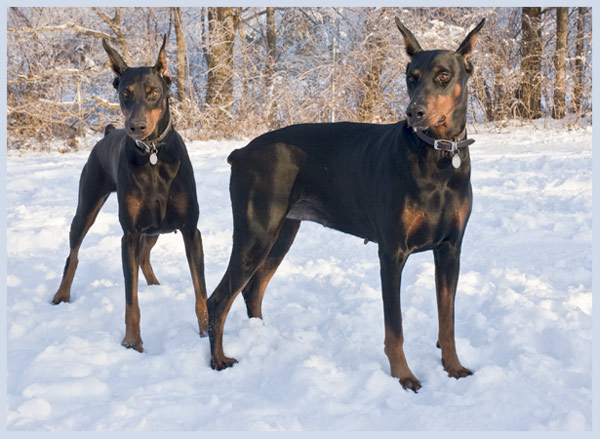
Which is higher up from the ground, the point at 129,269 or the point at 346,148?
the point at 346,148

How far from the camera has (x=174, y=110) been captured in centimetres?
1463

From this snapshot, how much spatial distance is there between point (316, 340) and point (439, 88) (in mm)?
1645

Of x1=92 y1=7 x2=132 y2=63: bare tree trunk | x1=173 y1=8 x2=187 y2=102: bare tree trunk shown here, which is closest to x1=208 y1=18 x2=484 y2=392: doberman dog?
x1=173 y1=8 x2=187 y2=102: bare tree trunk

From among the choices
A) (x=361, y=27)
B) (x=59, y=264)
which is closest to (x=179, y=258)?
(x=59, y=264)

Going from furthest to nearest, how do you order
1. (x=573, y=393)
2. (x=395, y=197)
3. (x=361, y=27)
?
(x=361, y=27)
(x=395, y=197)
(x=573, y=393)

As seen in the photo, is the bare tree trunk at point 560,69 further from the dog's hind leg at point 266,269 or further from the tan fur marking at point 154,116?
the tan fur marking at point 154,116

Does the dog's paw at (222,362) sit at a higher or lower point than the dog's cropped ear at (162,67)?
lower

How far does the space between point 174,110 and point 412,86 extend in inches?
478

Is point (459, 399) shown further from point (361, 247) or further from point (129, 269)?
point (361, 247)

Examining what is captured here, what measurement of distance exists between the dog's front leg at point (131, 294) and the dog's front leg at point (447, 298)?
1828 millimetres

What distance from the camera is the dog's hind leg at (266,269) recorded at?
162 inches

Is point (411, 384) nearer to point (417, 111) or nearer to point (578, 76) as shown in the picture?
point (417, 111)

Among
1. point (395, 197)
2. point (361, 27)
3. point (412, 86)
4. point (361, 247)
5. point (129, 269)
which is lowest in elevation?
point (361, 247)

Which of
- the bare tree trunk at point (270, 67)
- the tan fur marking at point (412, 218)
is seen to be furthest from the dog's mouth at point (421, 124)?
the bare tree trunk at point (270, 67)
